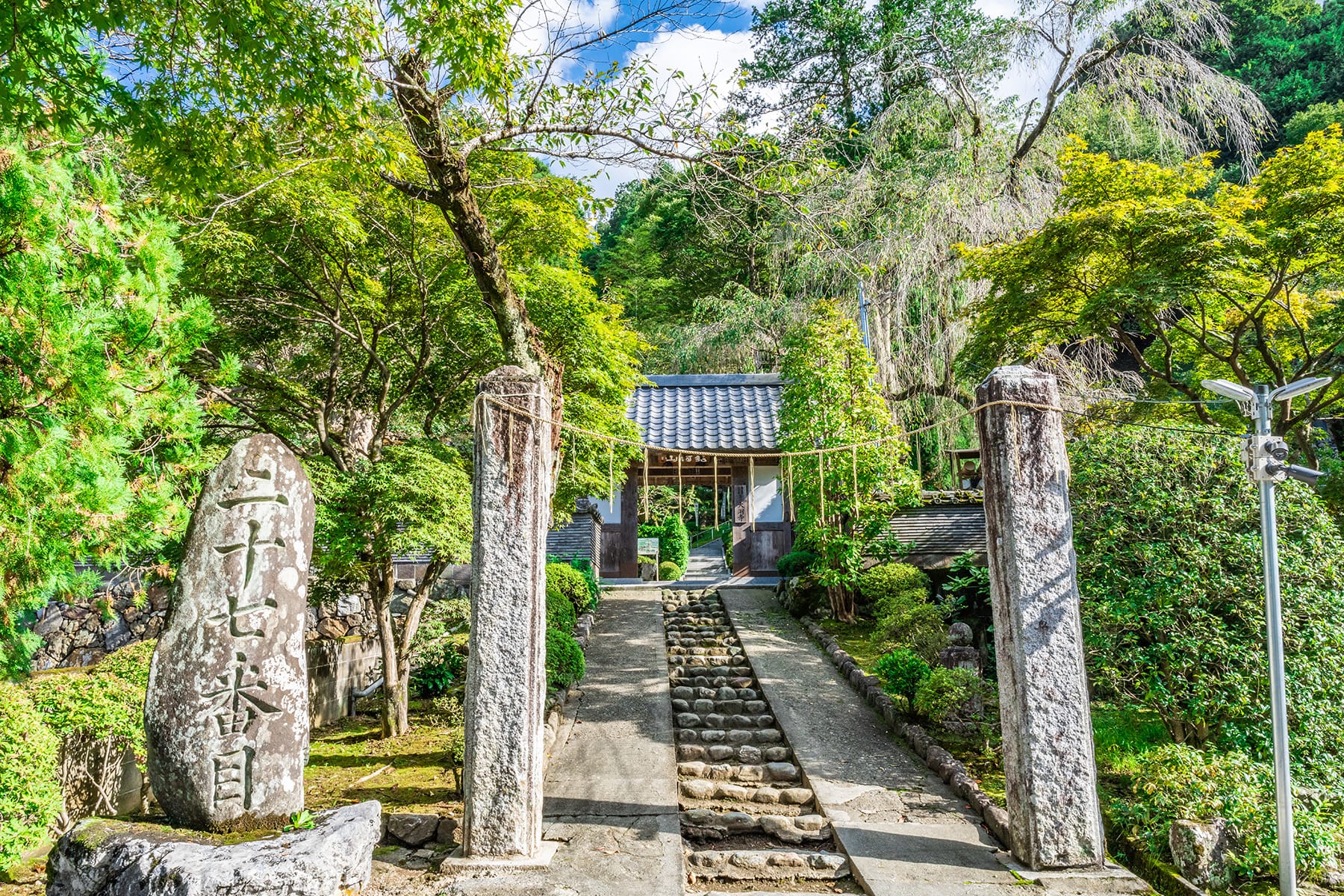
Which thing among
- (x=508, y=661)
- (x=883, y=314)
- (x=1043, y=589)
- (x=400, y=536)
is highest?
(x=883, y=314)

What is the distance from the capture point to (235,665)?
397cm

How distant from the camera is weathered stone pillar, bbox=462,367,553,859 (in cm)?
462

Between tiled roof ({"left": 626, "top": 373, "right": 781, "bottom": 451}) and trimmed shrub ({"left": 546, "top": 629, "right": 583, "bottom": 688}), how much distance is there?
612 cm

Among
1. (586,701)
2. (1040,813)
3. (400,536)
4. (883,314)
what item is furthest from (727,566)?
(1040,813)

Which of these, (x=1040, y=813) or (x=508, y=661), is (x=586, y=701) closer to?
(x=508, y=661)

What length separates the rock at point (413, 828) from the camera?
5.02 meters

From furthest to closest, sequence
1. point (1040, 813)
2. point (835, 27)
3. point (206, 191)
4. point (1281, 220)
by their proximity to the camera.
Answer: point (835, 27) → point (1281, 220) → point (206, 191) → point (1040, 813)

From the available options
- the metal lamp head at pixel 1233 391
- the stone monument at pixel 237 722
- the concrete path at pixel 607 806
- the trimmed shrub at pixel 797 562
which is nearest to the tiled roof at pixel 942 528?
the trimmed shrub at pixel 797 562

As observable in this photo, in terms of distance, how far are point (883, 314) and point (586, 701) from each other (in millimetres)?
8882

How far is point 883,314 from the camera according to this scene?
44.2 feet

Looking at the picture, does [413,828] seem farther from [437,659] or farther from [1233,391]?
[1233,391]

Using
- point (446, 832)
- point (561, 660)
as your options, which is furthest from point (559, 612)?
point (446, 832)

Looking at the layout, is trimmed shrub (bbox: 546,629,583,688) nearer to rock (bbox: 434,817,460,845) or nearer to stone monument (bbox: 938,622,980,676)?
rock (bbox: 434,817,460,845)

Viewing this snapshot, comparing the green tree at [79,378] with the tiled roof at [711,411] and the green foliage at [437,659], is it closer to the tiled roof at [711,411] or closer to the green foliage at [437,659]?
the green foliage at [437,659]
